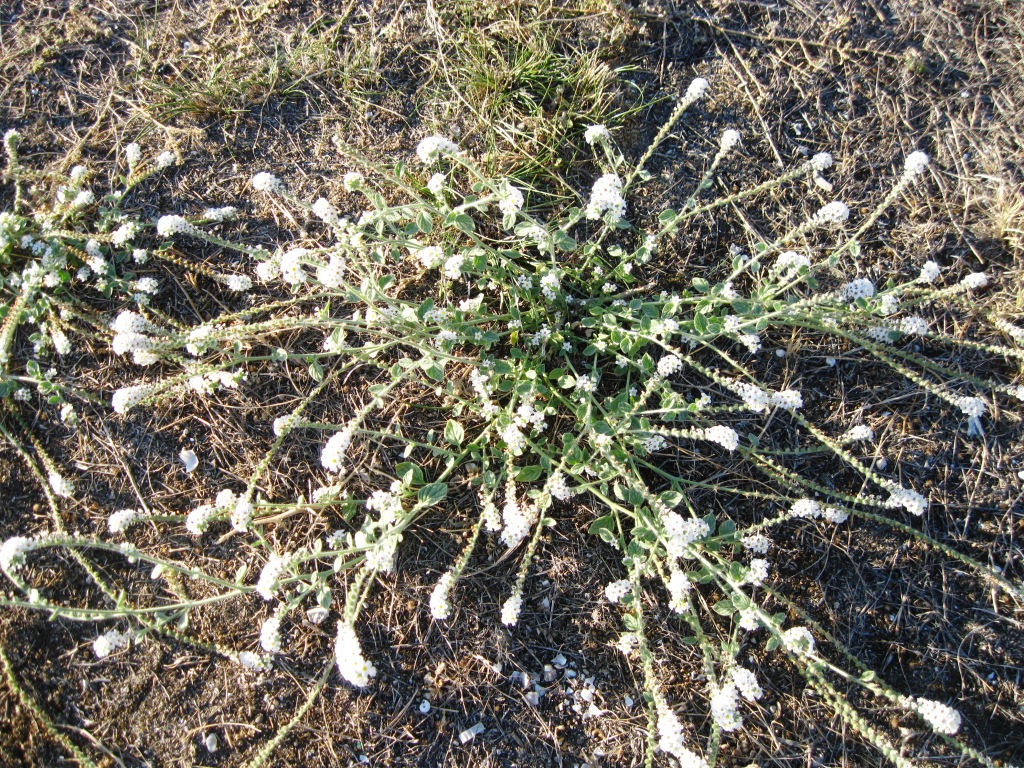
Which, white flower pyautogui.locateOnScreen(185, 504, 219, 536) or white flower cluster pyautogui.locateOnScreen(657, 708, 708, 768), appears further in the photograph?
white flower pyautogui.locateOnScreen(185, 504, 219, 536)

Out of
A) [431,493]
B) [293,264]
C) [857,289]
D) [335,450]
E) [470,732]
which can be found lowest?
[470,732]

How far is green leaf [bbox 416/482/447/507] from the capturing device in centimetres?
229

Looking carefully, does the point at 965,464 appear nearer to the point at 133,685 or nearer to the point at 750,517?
the point at 750,517

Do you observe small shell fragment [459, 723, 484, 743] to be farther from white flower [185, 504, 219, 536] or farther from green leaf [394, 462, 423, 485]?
white flower [185, 504, 219, 536]

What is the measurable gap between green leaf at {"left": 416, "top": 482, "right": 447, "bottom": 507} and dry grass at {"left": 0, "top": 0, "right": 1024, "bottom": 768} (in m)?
0.31

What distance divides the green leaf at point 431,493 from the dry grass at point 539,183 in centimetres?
31

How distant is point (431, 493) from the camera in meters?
2.30

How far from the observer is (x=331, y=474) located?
2670 mm

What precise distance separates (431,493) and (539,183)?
1.48m

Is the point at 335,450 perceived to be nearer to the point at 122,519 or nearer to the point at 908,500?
the point at 122,519

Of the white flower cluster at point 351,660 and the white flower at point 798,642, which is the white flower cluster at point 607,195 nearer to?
the white flower at point 798,642

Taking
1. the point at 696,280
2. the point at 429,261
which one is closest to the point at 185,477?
the point at 429,261

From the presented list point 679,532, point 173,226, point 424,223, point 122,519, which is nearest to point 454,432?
point 424,223

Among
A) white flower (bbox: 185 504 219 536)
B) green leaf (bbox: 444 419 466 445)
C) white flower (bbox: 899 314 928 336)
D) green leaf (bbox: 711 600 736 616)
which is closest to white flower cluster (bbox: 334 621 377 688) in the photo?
white flower (bbox: 185 504 219 536)
